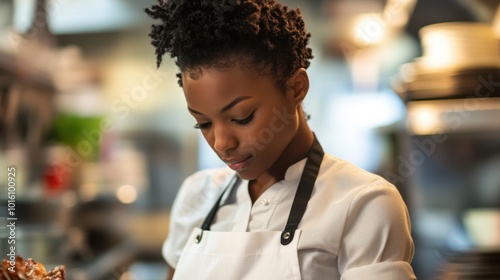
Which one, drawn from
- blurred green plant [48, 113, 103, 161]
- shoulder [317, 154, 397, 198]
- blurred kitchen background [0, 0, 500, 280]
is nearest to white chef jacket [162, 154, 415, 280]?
shoulder [317, 154, 397, 198]

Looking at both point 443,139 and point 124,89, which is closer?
point 443,139

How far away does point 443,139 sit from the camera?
242cm

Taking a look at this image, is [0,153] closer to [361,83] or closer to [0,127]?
[0,127]

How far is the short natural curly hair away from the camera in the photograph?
93cm

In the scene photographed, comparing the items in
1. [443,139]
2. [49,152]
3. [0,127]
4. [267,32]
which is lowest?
[443,139]

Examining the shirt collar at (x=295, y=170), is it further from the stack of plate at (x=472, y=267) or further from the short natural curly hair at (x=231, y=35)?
the stack of plate at (x=472, y=267)

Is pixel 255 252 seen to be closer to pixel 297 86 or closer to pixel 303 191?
pixel 303 191

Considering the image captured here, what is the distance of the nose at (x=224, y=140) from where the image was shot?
948mm

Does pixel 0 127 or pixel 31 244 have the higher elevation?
pixel 0 127

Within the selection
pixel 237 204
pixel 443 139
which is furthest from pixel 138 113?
pixel 237 204

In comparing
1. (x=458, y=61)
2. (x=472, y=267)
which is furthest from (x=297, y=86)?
(x=472, y=267)

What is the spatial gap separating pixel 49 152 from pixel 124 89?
0.48 meters

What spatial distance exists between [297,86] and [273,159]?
0.12m

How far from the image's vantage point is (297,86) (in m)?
1.00
